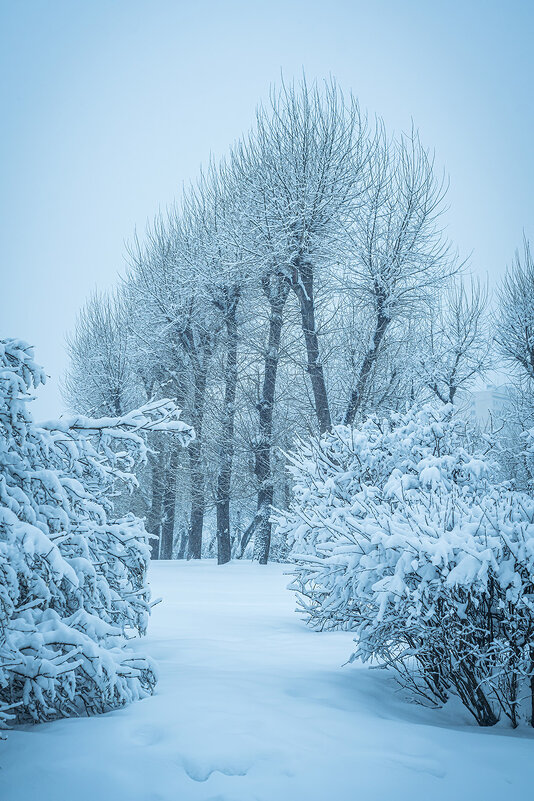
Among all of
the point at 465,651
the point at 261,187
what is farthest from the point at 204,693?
the point at 261,187

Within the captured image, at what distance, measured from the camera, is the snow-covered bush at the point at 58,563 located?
Result: 101 inches

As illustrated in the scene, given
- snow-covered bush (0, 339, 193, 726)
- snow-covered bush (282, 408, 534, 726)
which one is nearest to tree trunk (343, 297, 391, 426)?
snow-covered bush (282, 408, 534, 726)

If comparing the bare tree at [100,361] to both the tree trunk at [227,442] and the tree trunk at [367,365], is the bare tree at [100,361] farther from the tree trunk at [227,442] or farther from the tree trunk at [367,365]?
the tree trunk at [367,365]

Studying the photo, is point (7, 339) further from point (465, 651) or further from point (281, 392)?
point (281, 392)

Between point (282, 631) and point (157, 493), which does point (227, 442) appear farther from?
point (282, 631)

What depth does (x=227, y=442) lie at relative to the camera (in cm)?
1508

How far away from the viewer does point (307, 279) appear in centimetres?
1294

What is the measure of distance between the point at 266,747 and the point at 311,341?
424 inches

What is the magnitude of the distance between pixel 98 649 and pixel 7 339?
5.25ft

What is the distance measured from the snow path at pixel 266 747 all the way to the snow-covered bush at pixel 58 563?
20 cm

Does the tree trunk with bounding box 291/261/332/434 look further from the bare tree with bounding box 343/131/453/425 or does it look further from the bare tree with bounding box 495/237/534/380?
the bare tree with bounding box 495/237/534/380

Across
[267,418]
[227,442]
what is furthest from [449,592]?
[227,442]

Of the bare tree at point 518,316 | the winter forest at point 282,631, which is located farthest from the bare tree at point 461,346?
the winter forest at point 282,631

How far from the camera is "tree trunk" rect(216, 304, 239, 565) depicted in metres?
15.3
